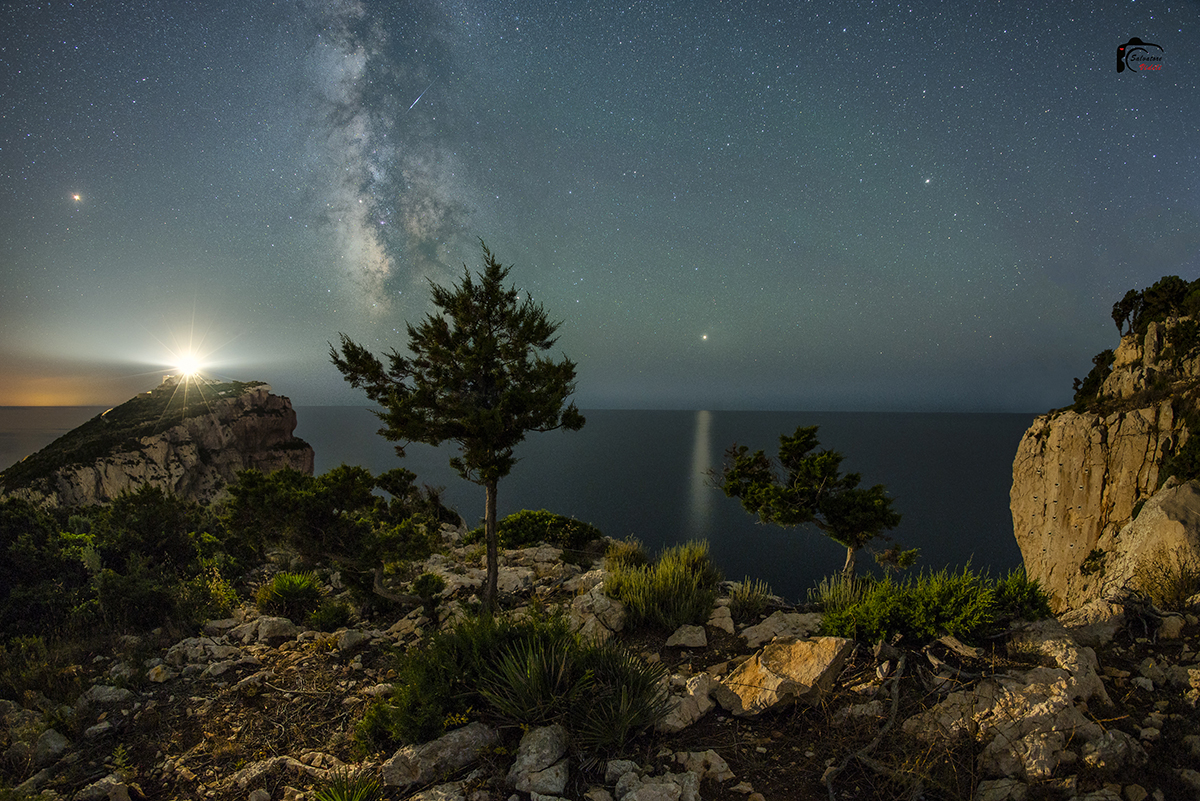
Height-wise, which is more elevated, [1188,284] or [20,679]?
[1188,284]

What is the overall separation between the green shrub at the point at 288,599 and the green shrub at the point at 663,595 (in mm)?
6018

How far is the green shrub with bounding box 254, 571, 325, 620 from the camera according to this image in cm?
861

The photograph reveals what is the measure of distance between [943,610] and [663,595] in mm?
4106

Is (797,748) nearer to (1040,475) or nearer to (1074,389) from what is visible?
(1040,475)

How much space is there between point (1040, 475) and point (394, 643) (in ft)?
104

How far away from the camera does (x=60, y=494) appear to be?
66.9ft

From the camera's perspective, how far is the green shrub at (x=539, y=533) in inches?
700

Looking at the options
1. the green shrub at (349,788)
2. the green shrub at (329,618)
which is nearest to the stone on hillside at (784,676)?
the green shrub at (349,788)

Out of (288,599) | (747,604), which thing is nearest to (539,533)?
(288,599)

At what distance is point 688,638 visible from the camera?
689 cm

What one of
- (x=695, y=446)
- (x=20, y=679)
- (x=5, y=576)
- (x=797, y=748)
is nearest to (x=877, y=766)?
(x=797, y=748)

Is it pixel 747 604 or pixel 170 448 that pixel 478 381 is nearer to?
pixel 747 604

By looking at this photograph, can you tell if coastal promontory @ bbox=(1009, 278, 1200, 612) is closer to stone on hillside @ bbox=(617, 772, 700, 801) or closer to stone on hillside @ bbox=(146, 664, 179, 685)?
stone on hillside @ bbox=(617, 772, 700, 801)

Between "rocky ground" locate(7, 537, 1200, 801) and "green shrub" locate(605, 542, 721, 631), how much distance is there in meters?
1.11
